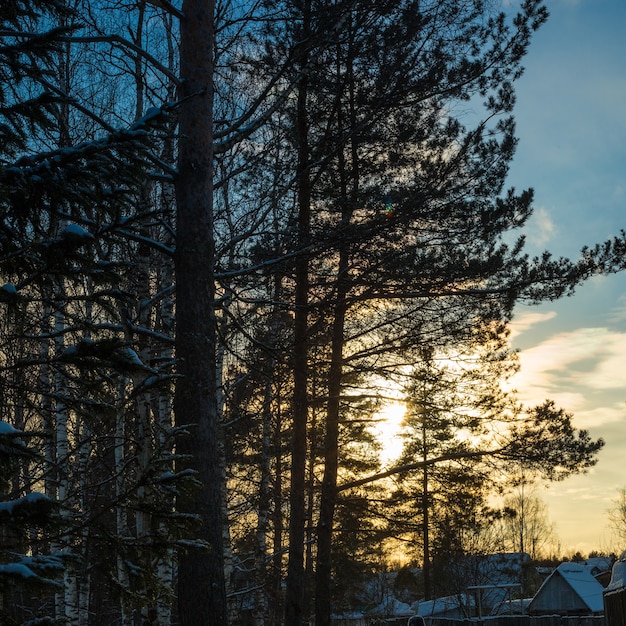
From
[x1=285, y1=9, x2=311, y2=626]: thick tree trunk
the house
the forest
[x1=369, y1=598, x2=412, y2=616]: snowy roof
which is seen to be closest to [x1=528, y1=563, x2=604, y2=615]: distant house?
[x1=369, y1=598, x2=412, y2=616]: snowy roof

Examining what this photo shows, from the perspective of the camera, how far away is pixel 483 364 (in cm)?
1367

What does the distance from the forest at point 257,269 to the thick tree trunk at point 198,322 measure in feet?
0.06

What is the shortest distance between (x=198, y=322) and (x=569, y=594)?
34821 millimetres

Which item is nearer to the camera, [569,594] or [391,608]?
[569,594]

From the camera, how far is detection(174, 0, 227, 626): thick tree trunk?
646cm

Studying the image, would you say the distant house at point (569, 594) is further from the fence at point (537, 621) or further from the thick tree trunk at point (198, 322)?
the thick tree trunk at point (198, 322)

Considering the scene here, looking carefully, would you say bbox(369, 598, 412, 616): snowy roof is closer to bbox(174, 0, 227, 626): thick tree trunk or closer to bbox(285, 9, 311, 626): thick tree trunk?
bbox(285, 9, 311, 626): thick tree trunk

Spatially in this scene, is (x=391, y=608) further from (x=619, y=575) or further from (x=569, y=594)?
(x=619, y=575)

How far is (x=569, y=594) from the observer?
3631cm

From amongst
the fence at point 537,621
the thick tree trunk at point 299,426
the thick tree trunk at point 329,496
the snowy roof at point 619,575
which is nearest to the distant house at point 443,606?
the fence at point 537,621

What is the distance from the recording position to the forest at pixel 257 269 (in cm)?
480

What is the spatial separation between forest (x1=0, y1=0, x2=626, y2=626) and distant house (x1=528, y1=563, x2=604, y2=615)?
2251 cm

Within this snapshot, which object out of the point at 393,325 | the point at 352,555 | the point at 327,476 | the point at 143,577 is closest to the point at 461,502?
the point at 327,476

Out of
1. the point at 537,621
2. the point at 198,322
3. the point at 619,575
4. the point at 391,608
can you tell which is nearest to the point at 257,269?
the point at 198,322
